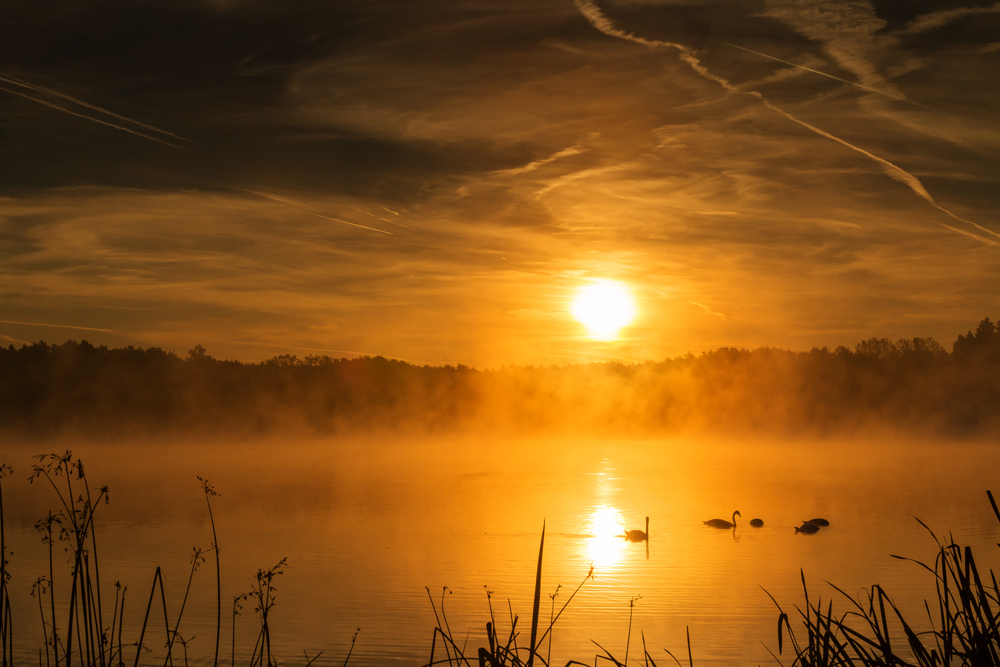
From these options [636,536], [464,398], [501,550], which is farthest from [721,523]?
[464,398]

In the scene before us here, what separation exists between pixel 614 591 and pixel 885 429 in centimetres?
5630

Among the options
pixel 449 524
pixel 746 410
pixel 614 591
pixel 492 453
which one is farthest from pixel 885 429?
pixel 614 591

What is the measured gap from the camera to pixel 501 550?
1223cm

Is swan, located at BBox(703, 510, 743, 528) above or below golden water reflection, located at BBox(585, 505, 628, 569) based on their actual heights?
above

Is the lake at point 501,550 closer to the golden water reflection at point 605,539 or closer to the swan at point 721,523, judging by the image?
the golden water reflection at point 605,539

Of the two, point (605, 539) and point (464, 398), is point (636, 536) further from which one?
point (464, 398)

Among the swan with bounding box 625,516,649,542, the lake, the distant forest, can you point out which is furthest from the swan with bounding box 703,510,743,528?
the distant forest

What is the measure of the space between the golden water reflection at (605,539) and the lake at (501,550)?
0.21 ft

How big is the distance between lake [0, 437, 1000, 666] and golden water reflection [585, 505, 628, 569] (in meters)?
0.07

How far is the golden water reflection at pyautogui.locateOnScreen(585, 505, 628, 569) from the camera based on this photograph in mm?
11370

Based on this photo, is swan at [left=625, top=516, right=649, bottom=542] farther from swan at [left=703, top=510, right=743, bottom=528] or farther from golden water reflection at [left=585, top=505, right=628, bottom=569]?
swan at [left=703, top=510, right=743, bottom=528]

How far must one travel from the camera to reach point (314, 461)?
3378 centimetres

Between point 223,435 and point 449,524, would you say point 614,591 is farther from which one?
point 223,435

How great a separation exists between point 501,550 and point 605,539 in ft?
6.21
